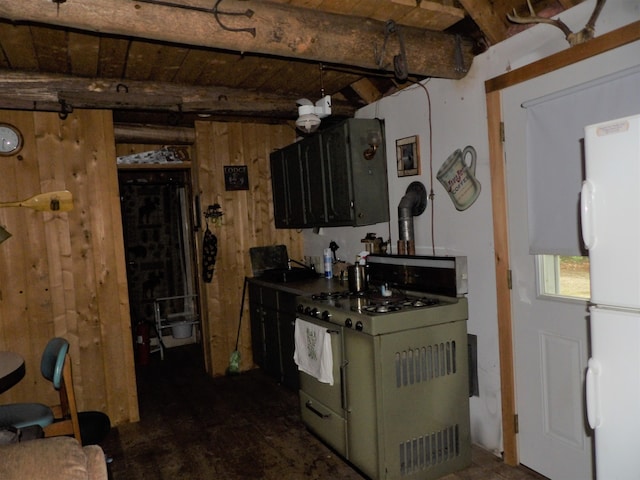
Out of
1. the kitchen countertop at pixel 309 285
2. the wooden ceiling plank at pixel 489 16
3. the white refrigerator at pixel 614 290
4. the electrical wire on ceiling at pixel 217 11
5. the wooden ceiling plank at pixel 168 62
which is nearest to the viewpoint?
the white refrigerator at pixel 614 290

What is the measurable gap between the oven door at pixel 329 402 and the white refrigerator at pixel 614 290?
52.0 inches

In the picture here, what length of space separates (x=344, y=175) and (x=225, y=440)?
2.06m

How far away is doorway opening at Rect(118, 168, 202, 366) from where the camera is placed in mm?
5742

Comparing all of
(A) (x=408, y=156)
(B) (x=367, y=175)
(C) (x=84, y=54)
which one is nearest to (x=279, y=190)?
(B) (x=367, y=175)

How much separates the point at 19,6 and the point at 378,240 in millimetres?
2575

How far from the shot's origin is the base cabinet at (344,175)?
3.34 metres

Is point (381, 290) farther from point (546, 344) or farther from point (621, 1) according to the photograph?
point (621, 1)

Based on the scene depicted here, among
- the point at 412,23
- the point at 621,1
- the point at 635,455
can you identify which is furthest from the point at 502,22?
the point at 635,455

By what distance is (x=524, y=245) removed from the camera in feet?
7.91

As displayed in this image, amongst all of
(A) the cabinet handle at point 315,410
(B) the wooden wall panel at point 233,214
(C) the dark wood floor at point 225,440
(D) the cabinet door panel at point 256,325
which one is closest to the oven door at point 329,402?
(A) the cabinet handle at point 315,410

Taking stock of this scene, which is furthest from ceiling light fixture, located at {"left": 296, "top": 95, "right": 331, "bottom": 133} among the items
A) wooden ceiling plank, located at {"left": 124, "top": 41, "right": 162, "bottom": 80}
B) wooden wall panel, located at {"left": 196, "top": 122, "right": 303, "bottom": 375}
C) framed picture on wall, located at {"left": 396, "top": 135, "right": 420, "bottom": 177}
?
wooden wall panel, located at {"left": 196, "top": 122, "right": 303, "bottom": 375}

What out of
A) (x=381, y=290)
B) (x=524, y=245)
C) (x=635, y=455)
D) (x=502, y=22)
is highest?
(x=502, y=22)

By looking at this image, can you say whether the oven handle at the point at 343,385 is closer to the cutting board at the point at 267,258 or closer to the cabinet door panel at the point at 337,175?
the cabinet door panel at the point at 337,175

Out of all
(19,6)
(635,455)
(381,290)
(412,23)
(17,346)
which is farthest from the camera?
(17,346)
